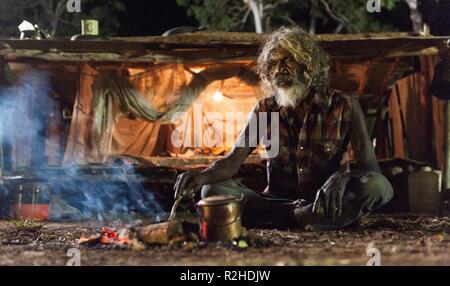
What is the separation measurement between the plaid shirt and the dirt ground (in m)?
0.59

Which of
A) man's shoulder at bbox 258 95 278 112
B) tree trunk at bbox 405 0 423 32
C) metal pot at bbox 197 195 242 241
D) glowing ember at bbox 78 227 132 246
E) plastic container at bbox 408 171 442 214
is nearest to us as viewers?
metal pot at bbox 197 195 242 241

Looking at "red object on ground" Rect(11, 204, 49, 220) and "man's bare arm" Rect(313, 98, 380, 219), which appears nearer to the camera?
"man's bare arm" Rect(313, 98, 380, 219)

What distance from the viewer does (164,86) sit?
1055 centimetres

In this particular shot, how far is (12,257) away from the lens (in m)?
4.37

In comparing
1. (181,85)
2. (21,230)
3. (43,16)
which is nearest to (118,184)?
(181,85)

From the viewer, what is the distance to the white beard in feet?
17.5

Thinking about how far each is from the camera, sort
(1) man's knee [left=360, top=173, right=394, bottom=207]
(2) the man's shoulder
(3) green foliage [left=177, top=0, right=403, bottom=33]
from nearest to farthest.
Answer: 1. (1) man's knee [left=360, top=173, right=394, bottom=207]
2. (2) the man's shoulder
3. (3) green foliage [left=177, top=0, right=403, bottom=33]

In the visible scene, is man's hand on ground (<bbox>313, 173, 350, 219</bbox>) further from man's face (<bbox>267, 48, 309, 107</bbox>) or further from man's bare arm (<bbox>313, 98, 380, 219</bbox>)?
man's face (<bbox>267, 48, 309, 107</bbox>)

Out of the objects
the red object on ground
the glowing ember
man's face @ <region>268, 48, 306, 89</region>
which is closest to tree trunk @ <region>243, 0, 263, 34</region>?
the red object on ground

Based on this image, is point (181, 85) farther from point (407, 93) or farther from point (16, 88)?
point (407, 93)

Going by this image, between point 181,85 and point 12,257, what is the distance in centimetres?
652

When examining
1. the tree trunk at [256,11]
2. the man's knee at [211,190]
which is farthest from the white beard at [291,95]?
the tree trunk at [256,11]

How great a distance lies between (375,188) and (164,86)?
6531mm

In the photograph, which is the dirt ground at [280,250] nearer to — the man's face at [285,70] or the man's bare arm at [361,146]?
the man's bare arm at [361,146]
